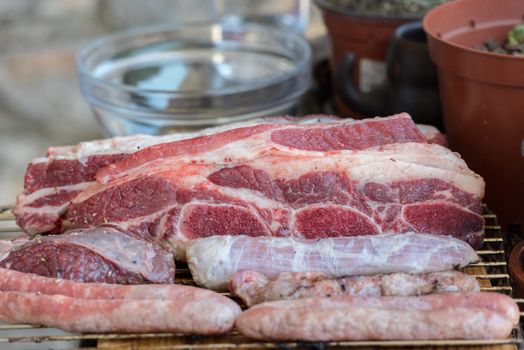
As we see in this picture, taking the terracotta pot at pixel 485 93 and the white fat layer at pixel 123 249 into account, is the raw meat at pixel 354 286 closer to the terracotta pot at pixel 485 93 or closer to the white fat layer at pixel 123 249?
the white fat layer at pixel 123 249

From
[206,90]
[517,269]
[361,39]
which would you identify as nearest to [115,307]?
[517,269]

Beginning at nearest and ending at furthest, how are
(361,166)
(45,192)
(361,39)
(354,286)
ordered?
(354,286), (361,166), (45,192), (361,39)

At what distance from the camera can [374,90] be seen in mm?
3004

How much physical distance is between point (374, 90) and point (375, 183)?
3.31 feet

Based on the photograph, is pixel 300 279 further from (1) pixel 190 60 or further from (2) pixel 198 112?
(1) pixel 190 60

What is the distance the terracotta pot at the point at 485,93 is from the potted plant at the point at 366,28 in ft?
1.24

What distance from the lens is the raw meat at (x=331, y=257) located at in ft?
6.41

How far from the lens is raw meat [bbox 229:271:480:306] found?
183 centimetres

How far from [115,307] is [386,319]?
708 mm

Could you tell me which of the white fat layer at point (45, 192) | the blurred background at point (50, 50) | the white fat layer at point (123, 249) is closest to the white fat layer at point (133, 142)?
the white fat layer at point (45, 192)

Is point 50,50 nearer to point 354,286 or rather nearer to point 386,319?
point 354,286

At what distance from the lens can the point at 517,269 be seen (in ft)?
6.32

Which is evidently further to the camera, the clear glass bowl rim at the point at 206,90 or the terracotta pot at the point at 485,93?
the clear glass bowl rim at the point at 206,90

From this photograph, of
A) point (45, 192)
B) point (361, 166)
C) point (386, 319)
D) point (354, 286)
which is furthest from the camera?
point (45, 192)
